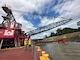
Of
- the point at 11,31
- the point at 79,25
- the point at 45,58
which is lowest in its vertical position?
the point at 45,58

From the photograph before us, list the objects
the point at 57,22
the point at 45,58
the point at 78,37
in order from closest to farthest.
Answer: the point at 45,58, the point at 57,22, the point at 78,37

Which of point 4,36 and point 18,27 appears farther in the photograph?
point 18,27

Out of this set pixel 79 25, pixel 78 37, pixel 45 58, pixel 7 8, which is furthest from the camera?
pixel 79 25

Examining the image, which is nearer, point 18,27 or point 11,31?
point 11,31

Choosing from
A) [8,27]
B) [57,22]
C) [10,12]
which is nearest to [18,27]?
[8,27]

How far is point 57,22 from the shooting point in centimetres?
7306

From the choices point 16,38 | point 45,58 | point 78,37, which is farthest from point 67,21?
point 45,58

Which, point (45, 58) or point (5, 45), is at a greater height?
point (5, 45)

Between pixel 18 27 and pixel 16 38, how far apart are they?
9.00 feet

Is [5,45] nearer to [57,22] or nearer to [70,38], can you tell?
[57,22]

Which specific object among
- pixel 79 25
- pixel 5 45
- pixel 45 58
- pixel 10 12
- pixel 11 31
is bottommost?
pixel 45 58

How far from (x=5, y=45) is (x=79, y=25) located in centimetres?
9214

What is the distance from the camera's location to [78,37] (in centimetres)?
8706

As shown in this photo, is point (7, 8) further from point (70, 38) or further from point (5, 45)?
point (70, 38)
